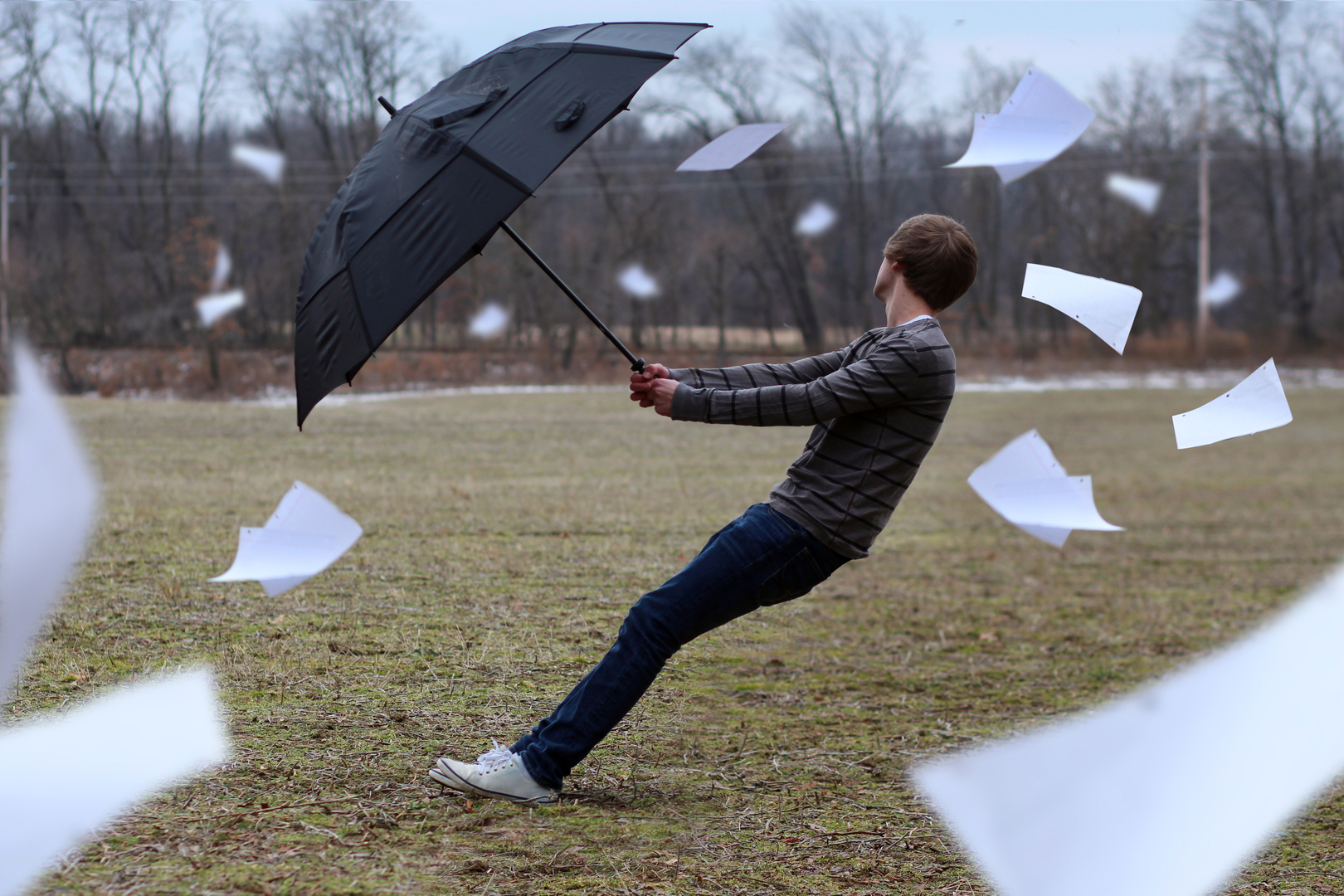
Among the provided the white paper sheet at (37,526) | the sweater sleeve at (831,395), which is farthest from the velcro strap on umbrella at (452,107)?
the white paper sheet at (37,526)

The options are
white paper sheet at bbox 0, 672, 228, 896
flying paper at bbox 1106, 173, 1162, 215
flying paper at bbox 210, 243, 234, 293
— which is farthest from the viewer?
flying paper at bbox 1106, 173, 1162, 215

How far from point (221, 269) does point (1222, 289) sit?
29.5 meters

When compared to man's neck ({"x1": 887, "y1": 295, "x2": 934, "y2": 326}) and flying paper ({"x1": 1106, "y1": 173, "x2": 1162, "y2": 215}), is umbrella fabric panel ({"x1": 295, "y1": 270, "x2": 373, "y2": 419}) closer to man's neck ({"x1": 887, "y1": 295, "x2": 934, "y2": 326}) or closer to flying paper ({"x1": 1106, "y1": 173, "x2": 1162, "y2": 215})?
man's neck ({"x1": 887, "y1": 295, "x2": 934, "y2": 326})

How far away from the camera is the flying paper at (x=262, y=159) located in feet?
109

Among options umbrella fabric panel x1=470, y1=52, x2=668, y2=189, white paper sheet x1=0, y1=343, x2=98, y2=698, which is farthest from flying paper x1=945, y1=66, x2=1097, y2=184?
white paper sheet x1=0, y1=343, x2=98, y2=698

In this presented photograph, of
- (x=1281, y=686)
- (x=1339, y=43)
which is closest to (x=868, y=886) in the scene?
(x=1281, y=686)

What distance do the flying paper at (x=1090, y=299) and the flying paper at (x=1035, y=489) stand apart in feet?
2.69

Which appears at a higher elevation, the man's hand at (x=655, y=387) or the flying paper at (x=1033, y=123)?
the flying paper at (x=1033, y=123)

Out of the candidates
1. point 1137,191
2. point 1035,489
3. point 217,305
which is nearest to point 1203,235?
point 1137,191

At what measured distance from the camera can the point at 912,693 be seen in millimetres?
4551

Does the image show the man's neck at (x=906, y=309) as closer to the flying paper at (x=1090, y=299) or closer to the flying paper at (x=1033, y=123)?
the flying paper at (x=1090, y=299)

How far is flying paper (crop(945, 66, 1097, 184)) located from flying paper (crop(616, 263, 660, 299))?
28.5 meters

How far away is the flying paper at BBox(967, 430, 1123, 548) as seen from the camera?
4203mm

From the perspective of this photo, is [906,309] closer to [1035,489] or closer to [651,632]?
[651,632]
